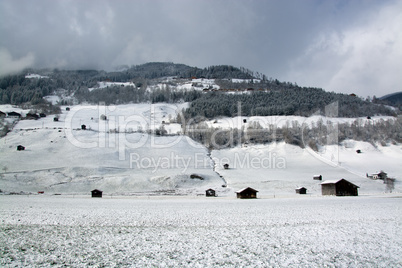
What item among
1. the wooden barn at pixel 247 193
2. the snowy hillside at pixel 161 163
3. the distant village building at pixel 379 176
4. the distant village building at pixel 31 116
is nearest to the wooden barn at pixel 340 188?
the snowy hillside at pixel 161 163

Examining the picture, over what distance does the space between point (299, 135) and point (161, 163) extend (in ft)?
225

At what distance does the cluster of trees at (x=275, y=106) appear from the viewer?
175375 millimetres

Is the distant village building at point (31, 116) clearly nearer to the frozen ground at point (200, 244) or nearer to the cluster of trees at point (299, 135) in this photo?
the cluster of trees at point (299, 135)

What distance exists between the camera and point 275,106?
7023 inches

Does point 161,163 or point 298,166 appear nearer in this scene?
point 161,163

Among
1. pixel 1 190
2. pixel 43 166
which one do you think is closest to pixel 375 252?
pixel 1 190

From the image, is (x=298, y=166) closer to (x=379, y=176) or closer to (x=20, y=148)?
(x=379, y=176)

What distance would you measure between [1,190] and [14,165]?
800 inches

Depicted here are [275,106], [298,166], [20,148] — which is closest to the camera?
[20,148]

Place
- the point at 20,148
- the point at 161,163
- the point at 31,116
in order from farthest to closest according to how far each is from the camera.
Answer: the point at 31,116 → the point at 20,148 → the point at 161,163

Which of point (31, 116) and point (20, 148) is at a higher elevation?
point (31, 116)

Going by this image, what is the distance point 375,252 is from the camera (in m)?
12.4

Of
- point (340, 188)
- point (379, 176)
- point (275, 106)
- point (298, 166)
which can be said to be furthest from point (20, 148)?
point (275, 106)

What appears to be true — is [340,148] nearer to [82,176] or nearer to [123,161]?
[123,161]
